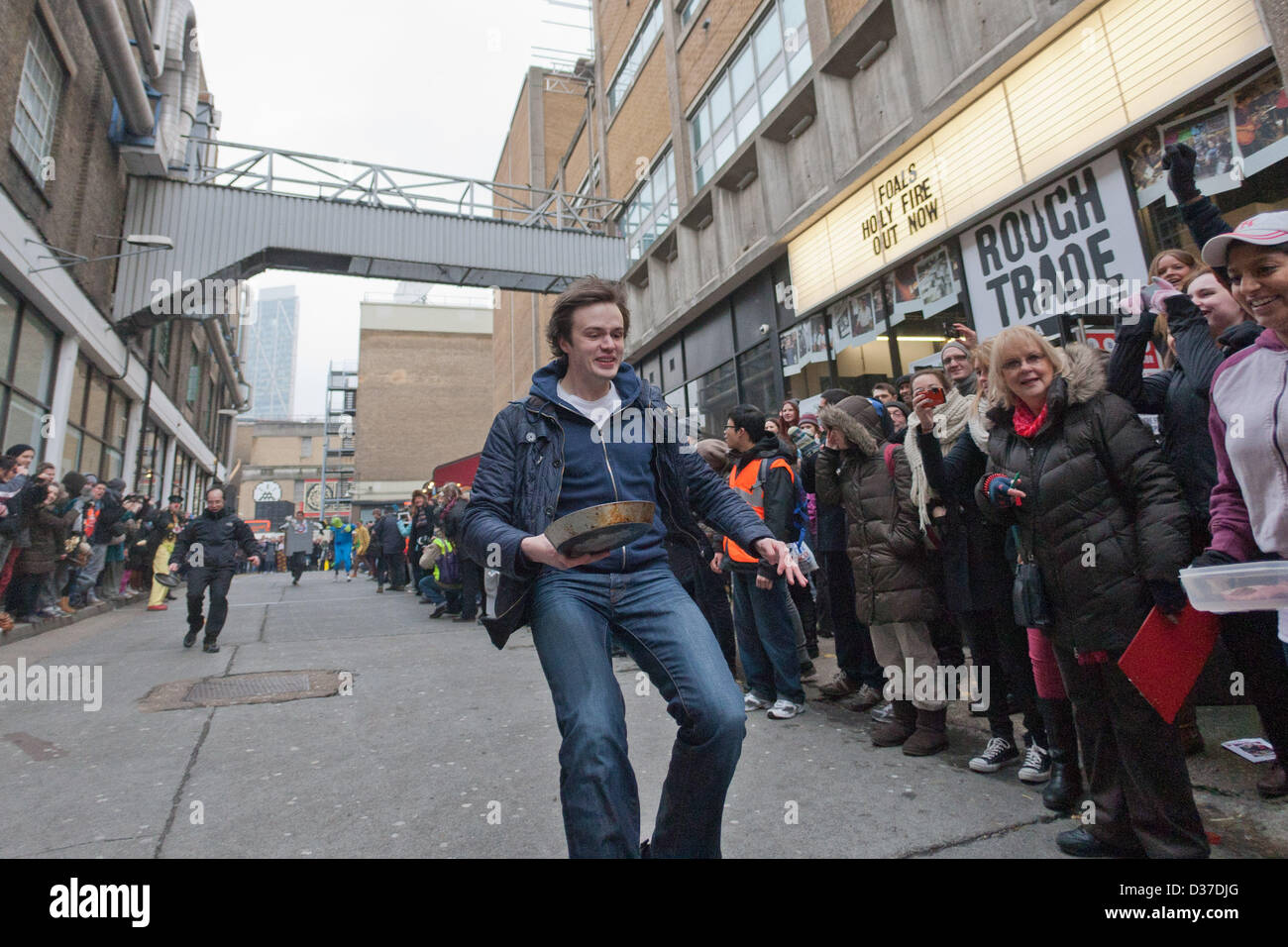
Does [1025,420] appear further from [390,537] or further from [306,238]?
[306,238]

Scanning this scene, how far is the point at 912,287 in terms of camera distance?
28.5 ft

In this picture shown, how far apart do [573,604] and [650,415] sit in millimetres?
746

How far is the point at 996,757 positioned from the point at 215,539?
866 centimetres

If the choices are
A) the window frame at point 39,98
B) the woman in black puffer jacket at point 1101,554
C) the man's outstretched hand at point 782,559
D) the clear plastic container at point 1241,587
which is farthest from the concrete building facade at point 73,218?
the clear plastic container at point 1241,587

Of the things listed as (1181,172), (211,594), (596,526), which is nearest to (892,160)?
(1181,172)

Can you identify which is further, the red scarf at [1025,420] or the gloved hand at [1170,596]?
the red scarf at [1025,420]

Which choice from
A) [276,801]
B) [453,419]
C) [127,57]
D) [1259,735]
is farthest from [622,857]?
[453,419]

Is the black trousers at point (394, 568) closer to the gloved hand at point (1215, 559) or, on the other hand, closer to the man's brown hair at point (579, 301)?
the man's brown hair at point (579, 301)

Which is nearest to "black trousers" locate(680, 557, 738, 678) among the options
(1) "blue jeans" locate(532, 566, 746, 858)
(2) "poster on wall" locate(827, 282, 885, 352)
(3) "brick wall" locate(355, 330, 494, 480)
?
(1) "blue jeans" locate(532, 566, 746, 858)

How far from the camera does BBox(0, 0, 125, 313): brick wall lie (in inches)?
388

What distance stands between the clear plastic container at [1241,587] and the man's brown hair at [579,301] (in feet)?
6.10

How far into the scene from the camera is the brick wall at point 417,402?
5638cm

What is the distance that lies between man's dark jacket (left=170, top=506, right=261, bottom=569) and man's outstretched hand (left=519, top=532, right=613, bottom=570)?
7.52 meters
